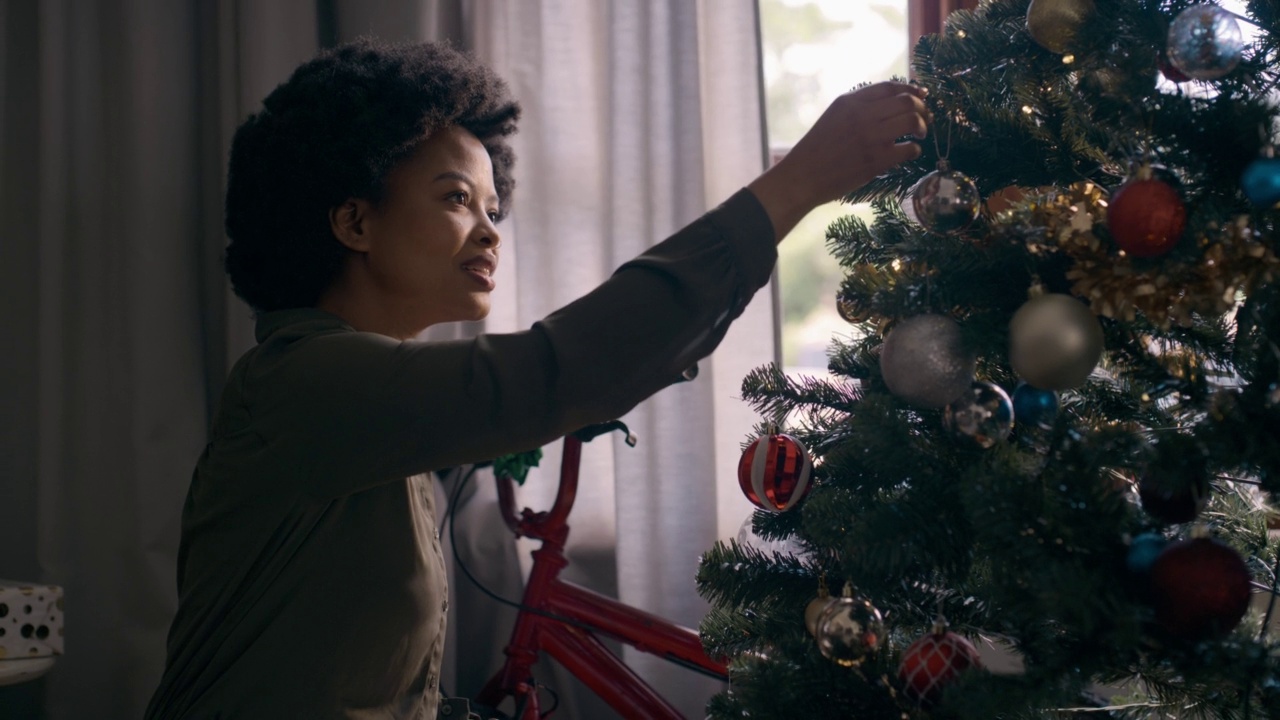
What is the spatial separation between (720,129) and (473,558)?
2.94 feet

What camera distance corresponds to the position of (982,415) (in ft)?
1.97

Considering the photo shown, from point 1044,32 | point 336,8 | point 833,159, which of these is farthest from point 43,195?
point 1044,32

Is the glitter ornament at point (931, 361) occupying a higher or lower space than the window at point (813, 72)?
lower

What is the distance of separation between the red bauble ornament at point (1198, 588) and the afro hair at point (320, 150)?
797 mm

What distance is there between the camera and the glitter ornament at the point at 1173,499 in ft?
1.77

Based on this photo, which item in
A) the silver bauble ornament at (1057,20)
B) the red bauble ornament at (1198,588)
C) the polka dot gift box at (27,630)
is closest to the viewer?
the red bauble ornament at (1198,588)

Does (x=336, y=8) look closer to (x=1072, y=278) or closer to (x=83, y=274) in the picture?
(x=83, y=274)

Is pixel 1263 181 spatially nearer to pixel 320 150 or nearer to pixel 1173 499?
pixel 1173 499

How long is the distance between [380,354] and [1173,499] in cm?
55

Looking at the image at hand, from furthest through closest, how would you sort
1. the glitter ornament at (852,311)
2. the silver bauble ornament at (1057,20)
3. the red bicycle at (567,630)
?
the red bicycle at (567,630), the glitter ornament at (852,311), the silver bauble ornament at (1057,20)

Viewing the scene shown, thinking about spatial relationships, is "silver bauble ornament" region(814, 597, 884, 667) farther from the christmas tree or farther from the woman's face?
the woman's face

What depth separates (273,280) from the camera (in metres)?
1.06

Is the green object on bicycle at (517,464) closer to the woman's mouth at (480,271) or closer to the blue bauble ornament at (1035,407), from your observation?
the woman's mouth at (480,271)

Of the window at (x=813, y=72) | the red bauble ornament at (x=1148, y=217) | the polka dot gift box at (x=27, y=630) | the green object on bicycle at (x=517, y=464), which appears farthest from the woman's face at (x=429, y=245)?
the window at (x=813, y=72)
